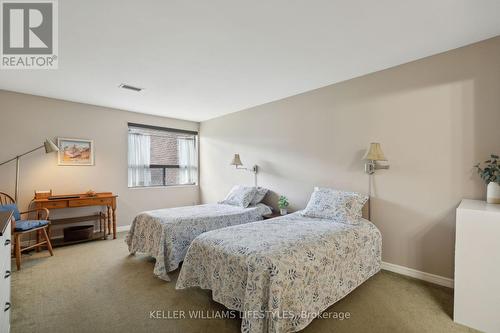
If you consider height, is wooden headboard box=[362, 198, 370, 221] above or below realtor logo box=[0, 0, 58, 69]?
below

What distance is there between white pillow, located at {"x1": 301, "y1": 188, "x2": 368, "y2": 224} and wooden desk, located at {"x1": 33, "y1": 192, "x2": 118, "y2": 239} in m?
3.32

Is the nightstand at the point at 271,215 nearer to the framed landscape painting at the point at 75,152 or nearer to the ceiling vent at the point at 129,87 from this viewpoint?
the ceiling vent at the point at 129,87

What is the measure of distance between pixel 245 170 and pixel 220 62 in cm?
241

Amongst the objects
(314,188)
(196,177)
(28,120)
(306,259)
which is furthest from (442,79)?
(28,120)

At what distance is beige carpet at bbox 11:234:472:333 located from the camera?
1.91 metres

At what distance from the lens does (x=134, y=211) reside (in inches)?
195

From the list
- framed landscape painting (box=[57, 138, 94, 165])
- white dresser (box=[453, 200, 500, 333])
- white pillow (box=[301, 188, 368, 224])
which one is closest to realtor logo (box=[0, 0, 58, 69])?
framed landscape painting (box=[57, 138, 94, 165])

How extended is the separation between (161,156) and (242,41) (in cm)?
375

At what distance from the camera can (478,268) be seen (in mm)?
1876

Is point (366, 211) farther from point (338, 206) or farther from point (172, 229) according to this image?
point (172, 229)

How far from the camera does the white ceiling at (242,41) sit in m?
1.87

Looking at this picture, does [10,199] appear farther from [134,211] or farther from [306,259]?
[306,259]

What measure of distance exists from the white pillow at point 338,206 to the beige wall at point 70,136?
354 cm

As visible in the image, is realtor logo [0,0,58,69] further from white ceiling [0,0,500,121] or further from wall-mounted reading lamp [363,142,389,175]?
wall-mounted reading lamp [363,142,389,175]
